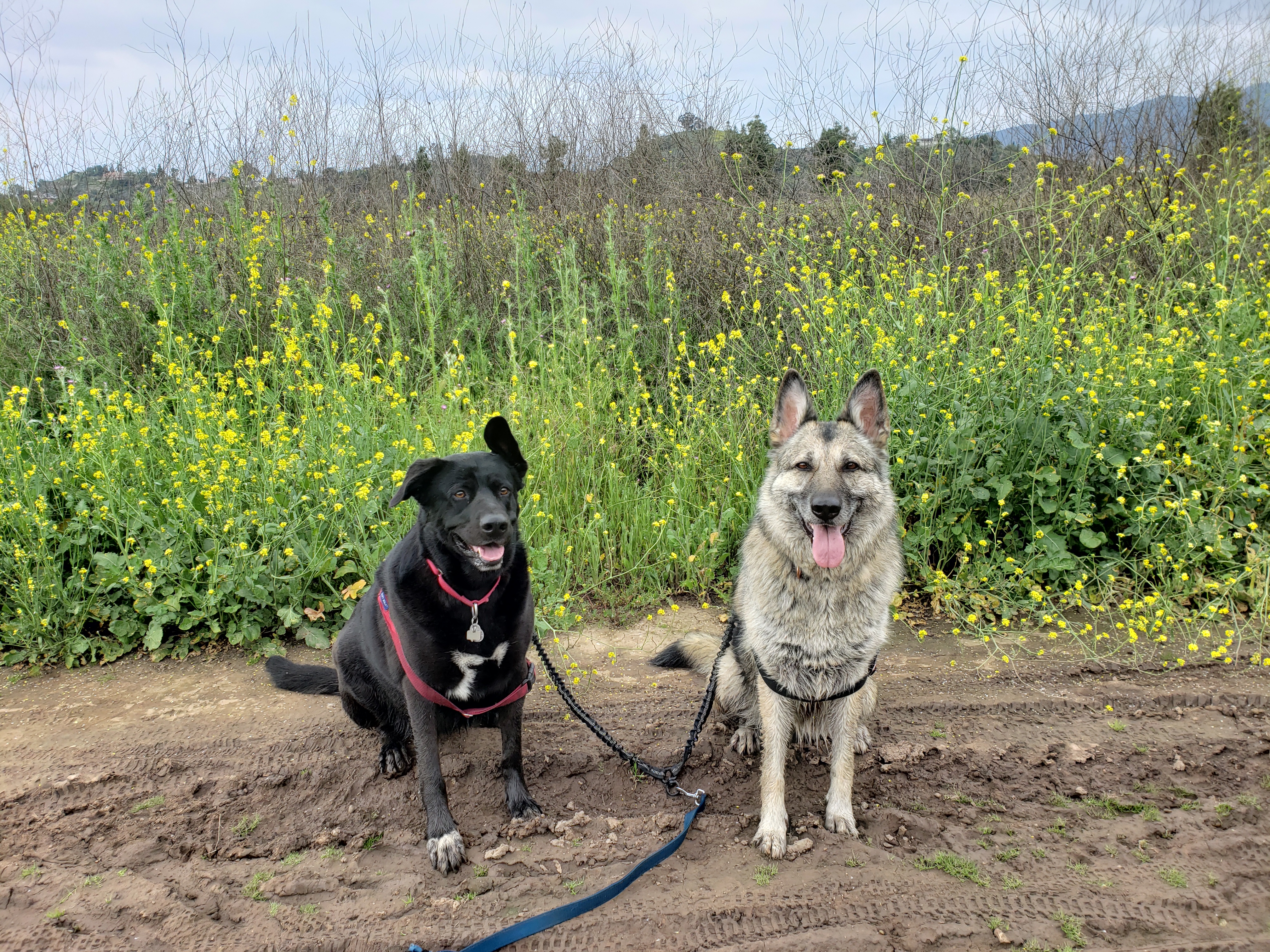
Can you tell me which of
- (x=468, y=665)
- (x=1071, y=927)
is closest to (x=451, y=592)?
(x=468, y=665)

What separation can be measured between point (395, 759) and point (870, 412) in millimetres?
2628

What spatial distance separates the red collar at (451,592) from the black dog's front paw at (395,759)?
970 millimetres

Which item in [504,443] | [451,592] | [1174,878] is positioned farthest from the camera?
[504,443]

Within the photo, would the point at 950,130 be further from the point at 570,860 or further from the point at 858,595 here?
the point at 570,860

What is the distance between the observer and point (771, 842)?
2.72m

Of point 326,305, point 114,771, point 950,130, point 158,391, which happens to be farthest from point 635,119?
point 114,771

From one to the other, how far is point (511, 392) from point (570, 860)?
3.82m

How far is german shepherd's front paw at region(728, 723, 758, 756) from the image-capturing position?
3.36 meters

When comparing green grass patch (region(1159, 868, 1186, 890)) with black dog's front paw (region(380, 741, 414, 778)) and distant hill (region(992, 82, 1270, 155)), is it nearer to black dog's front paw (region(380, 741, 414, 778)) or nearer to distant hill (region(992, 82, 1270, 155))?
black dog's front paw (region(380, 741, 414, 778))

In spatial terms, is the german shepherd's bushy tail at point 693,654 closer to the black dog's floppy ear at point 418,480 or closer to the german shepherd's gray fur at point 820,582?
the german shepherd's gray fur at point 820,582

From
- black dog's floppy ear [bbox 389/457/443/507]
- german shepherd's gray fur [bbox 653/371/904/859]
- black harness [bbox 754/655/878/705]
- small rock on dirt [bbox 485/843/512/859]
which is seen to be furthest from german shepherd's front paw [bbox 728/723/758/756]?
black dog's floppy ear [bbox 389/457/443/507]

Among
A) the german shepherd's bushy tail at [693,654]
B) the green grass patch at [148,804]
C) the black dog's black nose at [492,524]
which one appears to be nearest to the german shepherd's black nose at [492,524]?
the black dog's black nose at [492,524]

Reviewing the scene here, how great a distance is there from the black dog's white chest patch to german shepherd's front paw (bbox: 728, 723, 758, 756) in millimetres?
1238

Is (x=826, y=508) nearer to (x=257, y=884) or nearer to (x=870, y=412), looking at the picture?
(x=870, y=412)
